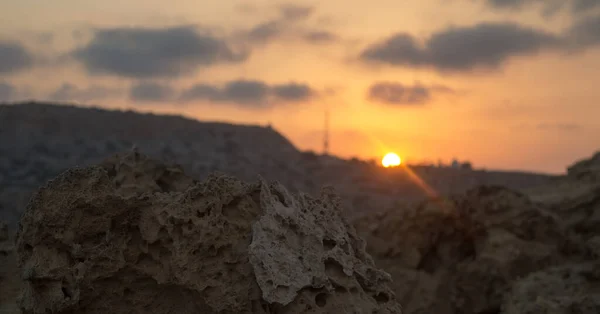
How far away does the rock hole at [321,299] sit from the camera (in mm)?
4301

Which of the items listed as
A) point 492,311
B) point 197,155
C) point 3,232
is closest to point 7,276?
point 3,232

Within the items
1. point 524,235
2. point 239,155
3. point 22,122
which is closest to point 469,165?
point 239,155

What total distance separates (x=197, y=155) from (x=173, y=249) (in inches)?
1253

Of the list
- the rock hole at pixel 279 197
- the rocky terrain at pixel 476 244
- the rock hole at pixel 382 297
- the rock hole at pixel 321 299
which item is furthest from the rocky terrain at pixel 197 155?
the rock hole at pixel 321 299

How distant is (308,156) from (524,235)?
33461 mm

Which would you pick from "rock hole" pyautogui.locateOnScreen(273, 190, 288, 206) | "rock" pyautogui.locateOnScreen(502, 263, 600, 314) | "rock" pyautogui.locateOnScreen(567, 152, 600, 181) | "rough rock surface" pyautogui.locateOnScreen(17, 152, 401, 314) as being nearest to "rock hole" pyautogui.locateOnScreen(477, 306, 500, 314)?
"rock" pyautogui.locateOnScreen(502, 263, 600, 314)

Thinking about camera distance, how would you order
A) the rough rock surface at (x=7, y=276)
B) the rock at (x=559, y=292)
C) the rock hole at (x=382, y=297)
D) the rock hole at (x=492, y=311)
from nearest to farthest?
the rock hole at (x=382, y=297) < the rough rock surface at (x=7, y=276) < the rock at (x=559, y=292) < the rock hole at (x=492, y=311)

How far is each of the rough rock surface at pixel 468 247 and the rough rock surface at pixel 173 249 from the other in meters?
5.11

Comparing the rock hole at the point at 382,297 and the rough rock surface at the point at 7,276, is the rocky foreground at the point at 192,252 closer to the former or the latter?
the rock hole at the point at 382,297

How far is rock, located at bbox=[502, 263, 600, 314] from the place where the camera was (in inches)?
278

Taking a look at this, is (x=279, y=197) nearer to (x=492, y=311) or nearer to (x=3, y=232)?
(x=3, y=232)

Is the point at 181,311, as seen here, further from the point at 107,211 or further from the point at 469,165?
the point at 469,165

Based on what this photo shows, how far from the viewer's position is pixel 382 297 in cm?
465

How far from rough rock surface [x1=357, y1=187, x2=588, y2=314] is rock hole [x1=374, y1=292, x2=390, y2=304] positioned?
15.5 feet
